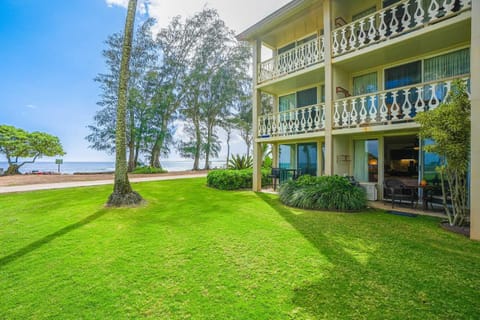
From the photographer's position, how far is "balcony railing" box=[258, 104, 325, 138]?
8.42 metres

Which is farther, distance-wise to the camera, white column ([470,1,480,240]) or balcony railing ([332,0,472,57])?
balcony railing ([332,0,472,57])

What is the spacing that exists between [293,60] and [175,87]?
15123 millimetres

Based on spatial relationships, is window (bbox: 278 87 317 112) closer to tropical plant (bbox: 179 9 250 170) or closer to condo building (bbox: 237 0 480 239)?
condo building (bbox: 237 0 480 239)

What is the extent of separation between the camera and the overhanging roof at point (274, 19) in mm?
8141

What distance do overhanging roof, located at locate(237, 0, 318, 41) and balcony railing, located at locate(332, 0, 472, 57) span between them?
175cm

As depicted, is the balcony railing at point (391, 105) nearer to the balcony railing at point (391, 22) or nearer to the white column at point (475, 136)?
the white column at point (475, 136)

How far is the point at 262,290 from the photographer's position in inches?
105

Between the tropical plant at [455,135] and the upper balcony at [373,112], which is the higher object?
the upper balcony at [373,112]

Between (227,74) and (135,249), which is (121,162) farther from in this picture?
(227,74)

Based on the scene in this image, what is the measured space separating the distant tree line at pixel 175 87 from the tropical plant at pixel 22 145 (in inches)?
119

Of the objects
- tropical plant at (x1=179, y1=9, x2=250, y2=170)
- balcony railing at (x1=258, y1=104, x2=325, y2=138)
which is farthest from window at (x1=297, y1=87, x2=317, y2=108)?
tropical plant at (x1=179, y1=9, x2=250, y2=170)

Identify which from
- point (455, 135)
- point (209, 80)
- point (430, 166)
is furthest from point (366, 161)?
point (209, 80)

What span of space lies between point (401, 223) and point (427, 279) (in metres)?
3.01

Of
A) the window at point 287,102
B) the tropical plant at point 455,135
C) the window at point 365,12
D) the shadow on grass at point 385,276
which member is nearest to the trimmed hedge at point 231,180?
the window at point 287,102
